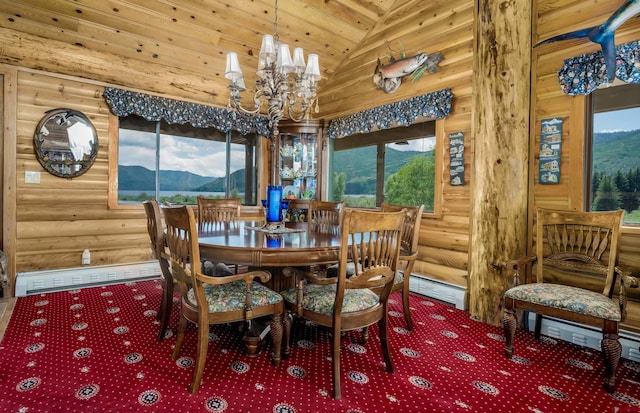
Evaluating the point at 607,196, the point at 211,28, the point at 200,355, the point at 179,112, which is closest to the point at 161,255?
the point at 200,355

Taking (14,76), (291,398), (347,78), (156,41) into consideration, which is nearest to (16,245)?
(14,76)

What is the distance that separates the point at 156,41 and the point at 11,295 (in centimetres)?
315

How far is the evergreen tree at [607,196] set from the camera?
8.59ft

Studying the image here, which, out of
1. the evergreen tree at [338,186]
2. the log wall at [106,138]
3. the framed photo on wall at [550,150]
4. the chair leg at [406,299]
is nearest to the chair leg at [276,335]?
the chair leg at [406,299]

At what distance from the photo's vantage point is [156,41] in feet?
12.8

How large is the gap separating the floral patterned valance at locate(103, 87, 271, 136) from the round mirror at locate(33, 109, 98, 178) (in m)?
0.39

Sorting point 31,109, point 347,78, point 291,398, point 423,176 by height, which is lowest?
point 291,398

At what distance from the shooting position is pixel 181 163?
4.75m

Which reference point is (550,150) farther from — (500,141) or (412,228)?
(412,228)

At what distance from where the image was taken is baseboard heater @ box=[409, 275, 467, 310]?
3.40 meters

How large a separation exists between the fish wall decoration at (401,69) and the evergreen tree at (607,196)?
1.96m

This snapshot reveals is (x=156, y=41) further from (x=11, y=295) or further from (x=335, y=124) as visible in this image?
(x=11, y=295)

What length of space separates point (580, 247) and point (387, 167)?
246cm

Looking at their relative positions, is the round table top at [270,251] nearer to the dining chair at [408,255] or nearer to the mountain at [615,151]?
the dining chair at [408,255]
